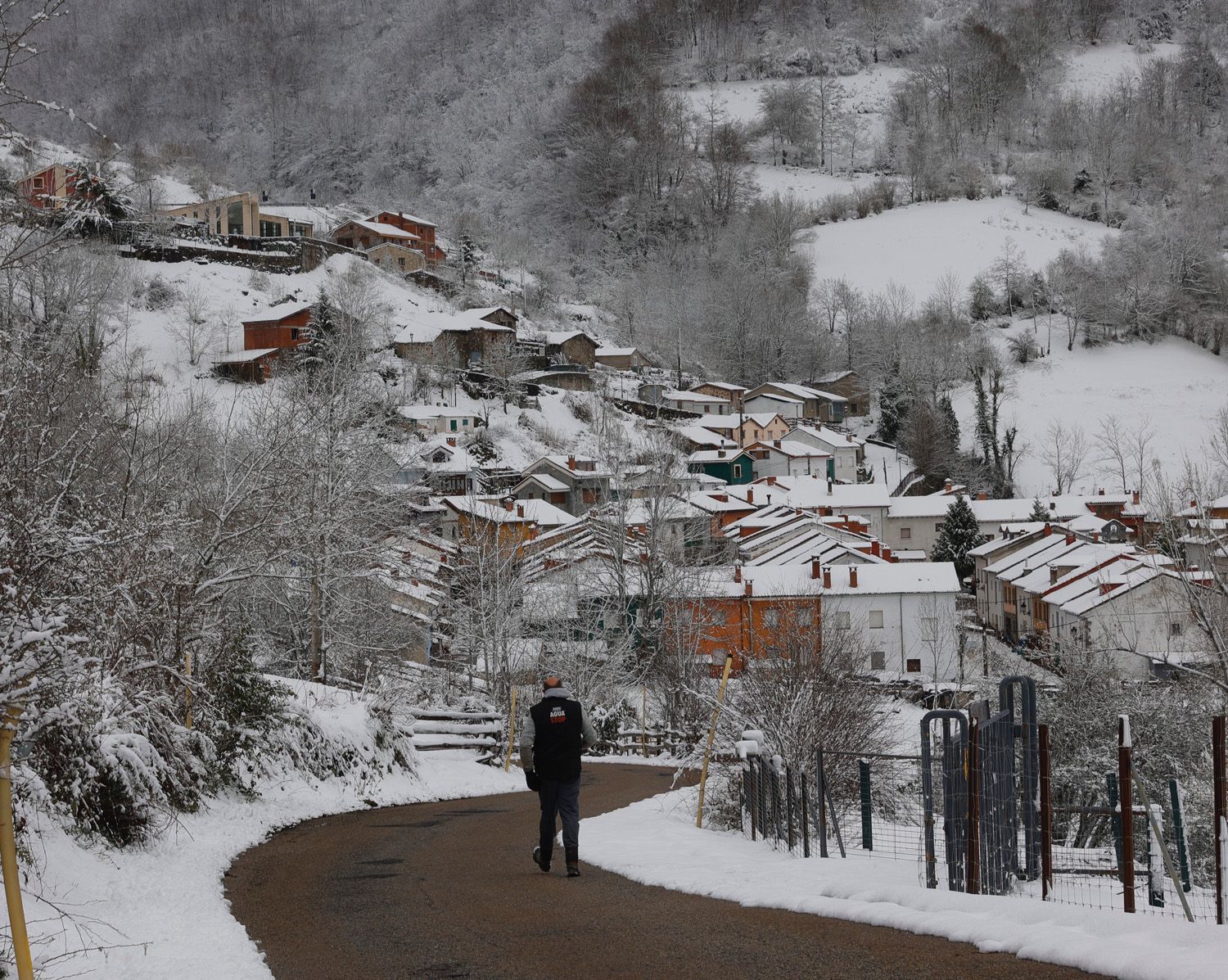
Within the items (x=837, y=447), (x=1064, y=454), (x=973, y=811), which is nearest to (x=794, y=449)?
(x=837, y=447)

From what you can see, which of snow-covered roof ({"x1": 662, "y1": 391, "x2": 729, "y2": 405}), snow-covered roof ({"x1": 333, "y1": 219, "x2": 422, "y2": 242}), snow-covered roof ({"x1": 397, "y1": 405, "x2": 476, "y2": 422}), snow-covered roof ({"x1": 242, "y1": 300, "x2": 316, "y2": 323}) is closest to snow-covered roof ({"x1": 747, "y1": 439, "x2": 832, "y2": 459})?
snow-covered roof ({"x1": 662, "y1": 391, "x2": 729, "y2": 405})

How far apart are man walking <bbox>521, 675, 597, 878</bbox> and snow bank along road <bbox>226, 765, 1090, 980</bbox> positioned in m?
0.48

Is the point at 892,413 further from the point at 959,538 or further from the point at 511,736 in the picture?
the point at 511,736

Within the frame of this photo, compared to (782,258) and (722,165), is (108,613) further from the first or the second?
(722,165)

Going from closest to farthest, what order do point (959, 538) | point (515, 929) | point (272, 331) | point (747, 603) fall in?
point (515, 929)
point (747, 603)
point (959, 538)
point (272, 331)

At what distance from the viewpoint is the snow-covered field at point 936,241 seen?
119 m

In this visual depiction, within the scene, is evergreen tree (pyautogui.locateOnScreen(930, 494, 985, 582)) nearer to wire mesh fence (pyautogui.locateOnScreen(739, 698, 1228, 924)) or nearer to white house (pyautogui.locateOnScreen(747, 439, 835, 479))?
white house (pyautogui.locateOnScreen(747, 439, 835, 479))

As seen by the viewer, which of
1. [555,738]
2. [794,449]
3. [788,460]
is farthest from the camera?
[794,449]

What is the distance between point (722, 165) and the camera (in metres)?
162

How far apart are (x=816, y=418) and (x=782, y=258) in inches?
1502

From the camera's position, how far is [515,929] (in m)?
7.13

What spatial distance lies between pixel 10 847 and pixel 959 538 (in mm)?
62506

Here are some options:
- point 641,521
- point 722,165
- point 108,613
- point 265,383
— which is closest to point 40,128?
point 722,165

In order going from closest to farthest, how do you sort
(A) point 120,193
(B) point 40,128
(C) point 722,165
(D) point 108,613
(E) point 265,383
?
(A) point 120,193 < (D) point 108,613 < (E) point 265,383 < (B) point 40,128 < (C) point 722,165
